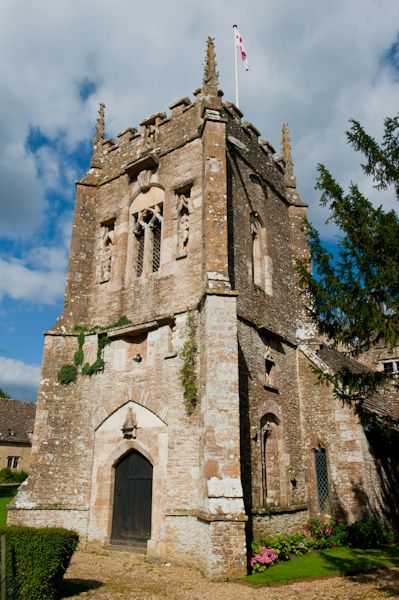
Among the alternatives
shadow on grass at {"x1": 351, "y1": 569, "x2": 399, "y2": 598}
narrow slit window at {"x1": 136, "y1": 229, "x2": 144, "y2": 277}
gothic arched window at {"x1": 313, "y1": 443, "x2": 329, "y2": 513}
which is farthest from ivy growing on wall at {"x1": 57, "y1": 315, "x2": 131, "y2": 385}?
shadow on grass at {"x1": 351, "y1": 569, "x2": 399, "y2": 598}

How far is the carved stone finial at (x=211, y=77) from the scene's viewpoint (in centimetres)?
1461

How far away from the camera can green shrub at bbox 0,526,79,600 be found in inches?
286

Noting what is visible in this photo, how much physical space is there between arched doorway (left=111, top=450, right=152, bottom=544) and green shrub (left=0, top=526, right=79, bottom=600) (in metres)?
4.47

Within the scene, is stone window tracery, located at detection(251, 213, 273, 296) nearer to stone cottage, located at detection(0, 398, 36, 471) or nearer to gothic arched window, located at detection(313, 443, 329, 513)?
gothic arched window, located at detection(313, 443, 329, 513)

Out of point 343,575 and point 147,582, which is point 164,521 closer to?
point 147,582

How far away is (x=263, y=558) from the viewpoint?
34.0ft

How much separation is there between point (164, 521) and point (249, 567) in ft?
7.65

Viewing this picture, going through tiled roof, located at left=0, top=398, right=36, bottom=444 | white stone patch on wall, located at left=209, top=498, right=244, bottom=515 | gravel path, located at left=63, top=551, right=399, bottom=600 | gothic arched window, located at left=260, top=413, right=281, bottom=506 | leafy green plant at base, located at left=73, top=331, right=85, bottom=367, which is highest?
tiled roof, located at left=0, top=398, right=36, bottom=444

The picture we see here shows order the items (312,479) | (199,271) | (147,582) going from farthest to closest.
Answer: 1. (312,479)
2. (199,271)
3. (147,582)

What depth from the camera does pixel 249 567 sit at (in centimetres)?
1009

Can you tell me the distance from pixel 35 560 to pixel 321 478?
9.10 metres

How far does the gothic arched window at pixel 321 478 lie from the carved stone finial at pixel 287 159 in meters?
10.3

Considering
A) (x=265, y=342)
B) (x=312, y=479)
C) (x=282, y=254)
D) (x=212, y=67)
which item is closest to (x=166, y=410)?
(x=265, y=342)

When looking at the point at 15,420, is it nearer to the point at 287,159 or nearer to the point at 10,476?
the point at 10,476
